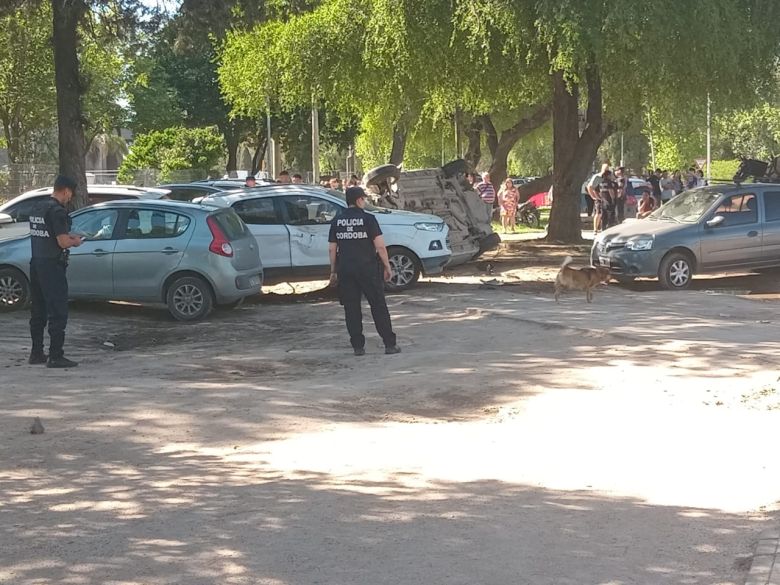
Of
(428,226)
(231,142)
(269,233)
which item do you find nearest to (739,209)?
(428,226)

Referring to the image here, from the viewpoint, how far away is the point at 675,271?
1800 cm

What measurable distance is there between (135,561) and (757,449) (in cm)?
446

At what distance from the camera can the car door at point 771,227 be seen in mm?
18453

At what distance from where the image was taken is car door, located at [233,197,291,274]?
1711 centimetres

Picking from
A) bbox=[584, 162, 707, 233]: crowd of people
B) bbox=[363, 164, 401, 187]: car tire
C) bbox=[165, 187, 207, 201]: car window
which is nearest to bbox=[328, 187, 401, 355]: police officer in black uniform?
bbox=[363, 164, 401, 187]: car tire

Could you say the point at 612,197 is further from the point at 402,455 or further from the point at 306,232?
the point at 402,455

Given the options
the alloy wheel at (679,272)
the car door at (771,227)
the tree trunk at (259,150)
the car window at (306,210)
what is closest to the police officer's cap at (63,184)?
the car window at (306,210)

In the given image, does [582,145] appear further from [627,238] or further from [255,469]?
[255,469]

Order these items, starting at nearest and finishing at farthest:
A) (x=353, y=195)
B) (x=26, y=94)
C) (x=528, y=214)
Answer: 1. (x=353, y=195)
2. (x=528, y=214)
3. (x=26, y=94)

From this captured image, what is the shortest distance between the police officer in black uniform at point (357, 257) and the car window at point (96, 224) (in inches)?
185

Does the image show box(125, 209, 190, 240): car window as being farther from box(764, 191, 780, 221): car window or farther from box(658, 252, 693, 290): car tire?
box(764, 191, 780, 221): car window

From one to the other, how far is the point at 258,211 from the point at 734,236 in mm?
7671

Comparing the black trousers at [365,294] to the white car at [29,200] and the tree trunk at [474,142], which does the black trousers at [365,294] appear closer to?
the white car at [29,200]

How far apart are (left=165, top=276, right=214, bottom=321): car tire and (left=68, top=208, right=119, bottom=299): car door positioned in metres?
0.85
